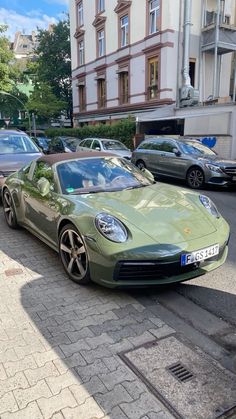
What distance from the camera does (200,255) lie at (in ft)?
11.2

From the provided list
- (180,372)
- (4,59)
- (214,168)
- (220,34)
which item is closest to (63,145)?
(214,168)

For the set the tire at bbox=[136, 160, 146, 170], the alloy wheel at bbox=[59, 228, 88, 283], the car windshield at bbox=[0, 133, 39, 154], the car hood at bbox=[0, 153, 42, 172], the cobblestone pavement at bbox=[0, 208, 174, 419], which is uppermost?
the car windshield at bbox=[0, 133, 39, 154]

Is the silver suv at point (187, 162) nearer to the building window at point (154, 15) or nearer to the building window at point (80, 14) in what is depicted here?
the building window at point (154, 15)

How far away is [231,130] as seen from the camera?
46.0 feet

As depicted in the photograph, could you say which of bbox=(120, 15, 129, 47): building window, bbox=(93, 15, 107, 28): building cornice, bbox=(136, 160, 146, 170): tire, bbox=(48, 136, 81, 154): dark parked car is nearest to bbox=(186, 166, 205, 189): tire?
bbox=(136, 160, 146, 170): tire

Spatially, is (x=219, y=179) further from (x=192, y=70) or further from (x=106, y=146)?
(x=192, y=70)

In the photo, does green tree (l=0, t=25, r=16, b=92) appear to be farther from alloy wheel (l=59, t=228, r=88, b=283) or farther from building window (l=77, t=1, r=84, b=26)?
alloy wheel (l=59, t=228, r=88, b=283)

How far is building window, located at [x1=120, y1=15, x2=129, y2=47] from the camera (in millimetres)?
22984

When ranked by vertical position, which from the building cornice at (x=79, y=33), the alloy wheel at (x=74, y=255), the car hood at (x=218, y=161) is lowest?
the alloy wheel at (x=74, y=255)

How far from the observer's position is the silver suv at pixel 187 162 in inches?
380

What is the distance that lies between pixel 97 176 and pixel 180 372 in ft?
8.95

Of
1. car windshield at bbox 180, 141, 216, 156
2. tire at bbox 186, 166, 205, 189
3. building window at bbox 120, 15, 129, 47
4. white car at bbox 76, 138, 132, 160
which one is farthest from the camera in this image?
building window at bbox 120, 15, 129, 47

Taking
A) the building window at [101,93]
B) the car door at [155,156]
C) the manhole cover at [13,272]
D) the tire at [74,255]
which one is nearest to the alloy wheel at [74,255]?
the tire at [74,255]

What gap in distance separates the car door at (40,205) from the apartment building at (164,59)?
37.7 ft
